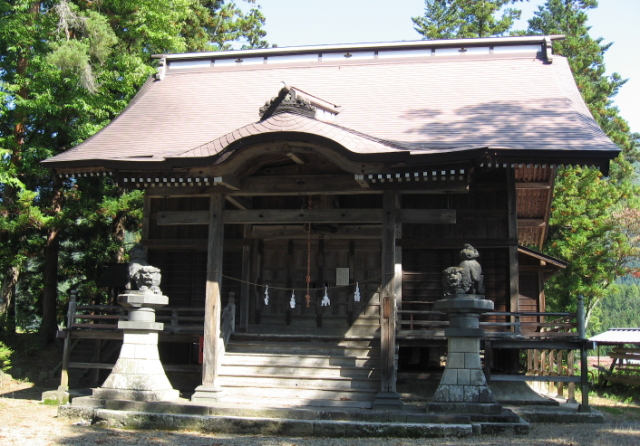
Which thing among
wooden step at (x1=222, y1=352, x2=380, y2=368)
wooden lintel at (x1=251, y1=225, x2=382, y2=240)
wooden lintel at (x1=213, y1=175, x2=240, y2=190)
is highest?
wooden lintel at (x1=213, y1=175, x2=240, y2=190)

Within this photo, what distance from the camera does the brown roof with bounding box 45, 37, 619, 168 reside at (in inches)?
468

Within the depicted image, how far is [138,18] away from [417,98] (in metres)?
9.70

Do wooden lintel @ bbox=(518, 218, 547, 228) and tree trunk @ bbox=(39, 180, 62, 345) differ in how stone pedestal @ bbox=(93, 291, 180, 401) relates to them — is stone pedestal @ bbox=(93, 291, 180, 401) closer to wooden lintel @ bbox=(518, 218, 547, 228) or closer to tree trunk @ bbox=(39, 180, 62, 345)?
tree trunk @ bbox=(39, 180, 62, 345)

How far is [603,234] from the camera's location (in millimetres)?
24672

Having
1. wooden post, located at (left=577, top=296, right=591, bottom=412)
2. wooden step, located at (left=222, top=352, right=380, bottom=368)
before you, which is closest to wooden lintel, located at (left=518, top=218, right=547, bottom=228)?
wooden post, located at (left=577, top=296, right=591, bottom=412)

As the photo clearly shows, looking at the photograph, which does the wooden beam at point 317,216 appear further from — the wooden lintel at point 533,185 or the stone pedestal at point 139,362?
the wooden lintel at point 533,185

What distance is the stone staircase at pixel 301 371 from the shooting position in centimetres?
1093

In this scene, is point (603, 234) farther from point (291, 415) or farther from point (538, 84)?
point (291, 415)

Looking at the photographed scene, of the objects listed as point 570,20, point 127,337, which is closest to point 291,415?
point 127,337

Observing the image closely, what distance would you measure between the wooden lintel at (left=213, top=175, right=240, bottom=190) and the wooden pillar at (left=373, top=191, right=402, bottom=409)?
283 centimetres

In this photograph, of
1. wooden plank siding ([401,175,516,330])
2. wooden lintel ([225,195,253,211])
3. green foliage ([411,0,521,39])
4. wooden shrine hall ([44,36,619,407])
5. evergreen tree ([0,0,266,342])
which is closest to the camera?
wooden shrine hall ([44,36,619,407])

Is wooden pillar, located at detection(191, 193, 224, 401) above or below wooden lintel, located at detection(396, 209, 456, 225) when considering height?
below

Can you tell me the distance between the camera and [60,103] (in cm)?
1823

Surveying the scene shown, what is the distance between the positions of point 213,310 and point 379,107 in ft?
22.9
